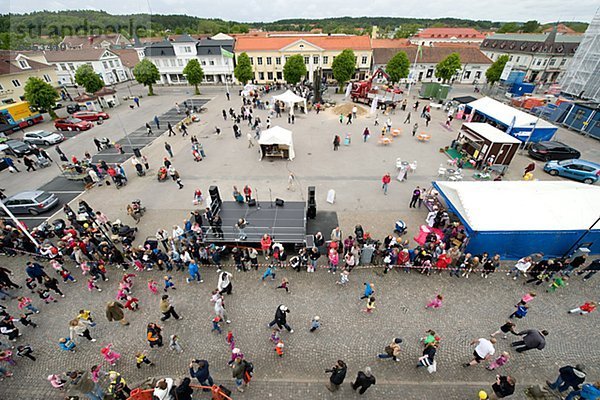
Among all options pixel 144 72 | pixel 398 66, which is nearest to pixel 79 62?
pixel 144 72

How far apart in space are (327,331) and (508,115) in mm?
25200

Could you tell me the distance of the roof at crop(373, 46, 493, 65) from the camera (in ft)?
153

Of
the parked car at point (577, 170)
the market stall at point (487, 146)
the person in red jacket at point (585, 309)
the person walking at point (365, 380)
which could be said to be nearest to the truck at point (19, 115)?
the person walking at point (365, 380)

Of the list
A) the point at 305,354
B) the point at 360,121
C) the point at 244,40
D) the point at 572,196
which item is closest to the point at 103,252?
the point at 305,354

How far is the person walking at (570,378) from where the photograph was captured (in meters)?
6.79

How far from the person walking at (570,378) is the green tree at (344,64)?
→ 1587 inches

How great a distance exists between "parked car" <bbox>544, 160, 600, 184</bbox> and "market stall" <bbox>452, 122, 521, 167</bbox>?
2890mm

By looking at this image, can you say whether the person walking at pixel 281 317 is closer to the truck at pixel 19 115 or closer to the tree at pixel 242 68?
the truck at pixel 19 115

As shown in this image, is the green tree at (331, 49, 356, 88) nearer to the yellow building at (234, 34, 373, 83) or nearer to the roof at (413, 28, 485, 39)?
the yellow building at (234, 34, 373, 83)

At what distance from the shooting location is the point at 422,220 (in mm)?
14516

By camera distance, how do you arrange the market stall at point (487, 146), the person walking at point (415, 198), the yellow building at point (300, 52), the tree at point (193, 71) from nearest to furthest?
the person walking at point (415, 198) < the market stall at point (487, 146) < the tree at point (193, 71) < the yellow building at point (300, 52)

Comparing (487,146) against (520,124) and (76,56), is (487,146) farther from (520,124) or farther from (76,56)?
(76,56)

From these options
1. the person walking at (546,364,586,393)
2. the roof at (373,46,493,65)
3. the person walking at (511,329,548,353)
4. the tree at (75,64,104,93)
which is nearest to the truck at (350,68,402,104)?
the roof at (373,46,493,65)

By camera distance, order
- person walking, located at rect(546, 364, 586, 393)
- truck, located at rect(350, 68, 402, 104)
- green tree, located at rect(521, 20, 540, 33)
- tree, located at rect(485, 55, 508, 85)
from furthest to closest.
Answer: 1. green tree, located at rect(521, 20, 540, 33)
2. tree, located at rect(485, 55, 508, 85)
3. truck, located at rect(350, 68, 402, 104)
4. person walking, located at rect(546, 364, 586, 393)
